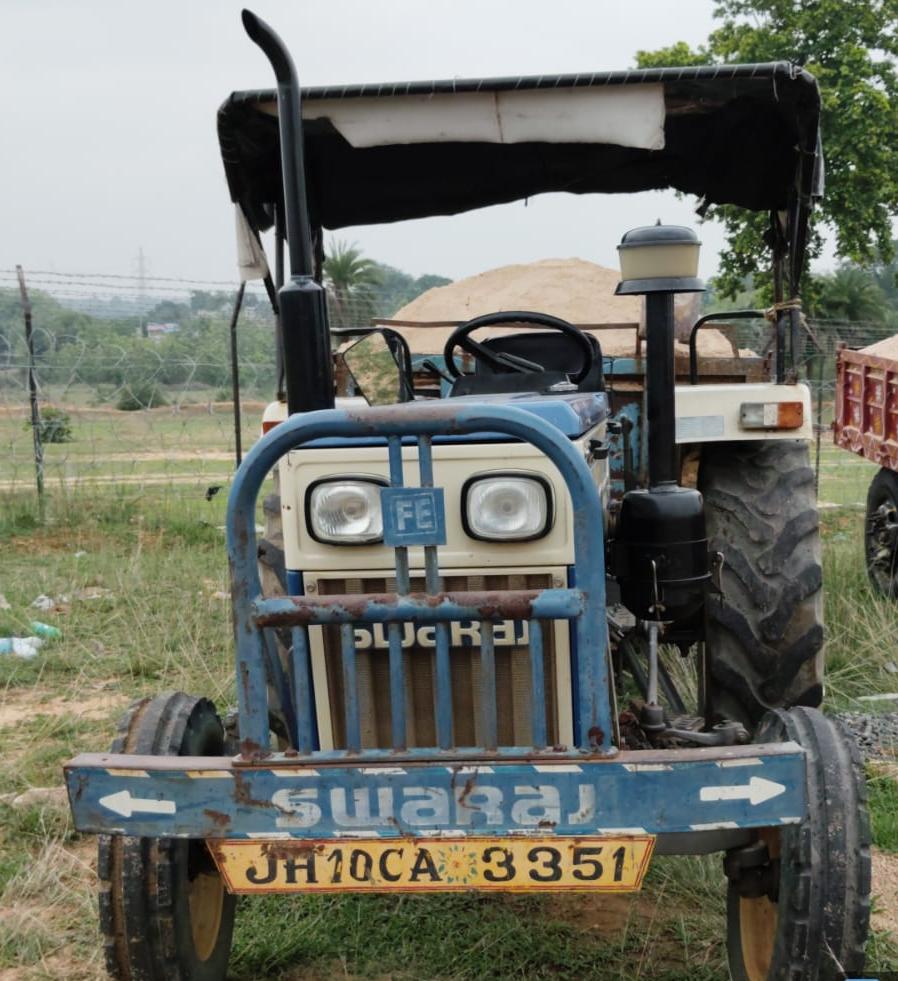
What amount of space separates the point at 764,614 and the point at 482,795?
1680 millimetres

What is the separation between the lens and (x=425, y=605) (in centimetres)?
221

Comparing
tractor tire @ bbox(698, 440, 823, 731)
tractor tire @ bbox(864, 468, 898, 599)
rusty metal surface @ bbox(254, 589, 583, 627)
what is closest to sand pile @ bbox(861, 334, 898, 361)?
tractor tire @ bbox(864, 468, 898, 599)

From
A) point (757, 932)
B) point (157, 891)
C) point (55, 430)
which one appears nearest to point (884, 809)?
point (757, 932)

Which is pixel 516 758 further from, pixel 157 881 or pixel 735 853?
pixel 157 881

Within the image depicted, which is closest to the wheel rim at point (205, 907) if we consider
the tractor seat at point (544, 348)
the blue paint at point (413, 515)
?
the blue paint at point (413, 515)

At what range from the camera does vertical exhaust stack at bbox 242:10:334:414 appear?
103 inches

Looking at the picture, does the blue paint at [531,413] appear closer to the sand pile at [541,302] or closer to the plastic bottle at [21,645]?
the sand pile at [541,302]

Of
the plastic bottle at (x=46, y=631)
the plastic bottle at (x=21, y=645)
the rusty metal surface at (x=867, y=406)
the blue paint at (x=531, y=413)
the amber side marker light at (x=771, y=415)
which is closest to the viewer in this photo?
the blue paint at (x=531, y=413)

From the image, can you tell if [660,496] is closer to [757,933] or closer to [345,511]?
[345,511]

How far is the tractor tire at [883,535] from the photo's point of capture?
6.95m

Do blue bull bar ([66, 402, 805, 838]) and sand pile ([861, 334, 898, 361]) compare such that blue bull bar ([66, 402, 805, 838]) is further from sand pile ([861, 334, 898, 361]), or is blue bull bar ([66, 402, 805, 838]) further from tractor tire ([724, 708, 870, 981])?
sand pile ([861, 334, 898, 361])

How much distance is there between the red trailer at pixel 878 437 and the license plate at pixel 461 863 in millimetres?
5070

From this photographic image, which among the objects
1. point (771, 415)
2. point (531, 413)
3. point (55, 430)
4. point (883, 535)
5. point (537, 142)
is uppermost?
point (537, 142)

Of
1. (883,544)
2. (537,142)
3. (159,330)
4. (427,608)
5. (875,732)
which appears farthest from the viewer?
(159,330)
